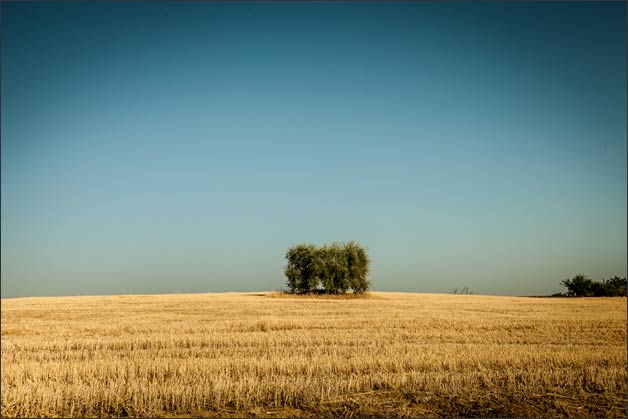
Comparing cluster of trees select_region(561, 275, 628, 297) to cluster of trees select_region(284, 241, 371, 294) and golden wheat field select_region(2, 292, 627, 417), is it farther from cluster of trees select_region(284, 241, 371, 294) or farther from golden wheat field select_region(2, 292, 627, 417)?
golden wheat field select_region(2, 292, 627, 417)

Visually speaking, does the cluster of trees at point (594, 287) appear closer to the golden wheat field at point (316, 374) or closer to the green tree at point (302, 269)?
the green tree at point (302, 269)

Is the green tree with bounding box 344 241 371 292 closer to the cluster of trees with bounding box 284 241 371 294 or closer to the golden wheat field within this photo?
the cluster of trees with bounding box 284 241 371 294

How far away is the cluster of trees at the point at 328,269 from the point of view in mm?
64625

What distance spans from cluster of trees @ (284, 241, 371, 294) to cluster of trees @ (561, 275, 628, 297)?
29.2 meters

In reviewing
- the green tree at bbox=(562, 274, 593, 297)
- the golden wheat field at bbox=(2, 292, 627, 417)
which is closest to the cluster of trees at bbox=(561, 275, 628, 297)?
the green tree at bbox=(562, 274, 593, 297)

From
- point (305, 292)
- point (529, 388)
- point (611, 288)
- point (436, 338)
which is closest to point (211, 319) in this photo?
point (436, 338)

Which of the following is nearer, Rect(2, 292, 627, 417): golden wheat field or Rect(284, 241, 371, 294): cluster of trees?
Rect(2, 292, 627, 417): golden wheat field

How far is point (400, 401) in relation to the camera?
9312 mm

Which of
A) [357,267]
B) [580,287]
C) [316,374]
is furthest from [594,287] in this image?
[316,374]

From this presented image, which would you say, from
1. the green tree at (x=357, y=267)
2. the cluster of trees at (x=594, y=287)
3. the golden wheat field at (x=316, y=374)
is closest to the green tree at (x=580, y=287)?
the cluster of trees at (x=594, y=287)

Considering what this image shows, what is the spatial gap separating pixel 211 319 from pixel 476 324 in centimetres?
1300

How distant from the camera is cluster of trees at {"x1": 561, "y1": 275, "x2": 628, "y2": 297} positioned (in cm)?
6781

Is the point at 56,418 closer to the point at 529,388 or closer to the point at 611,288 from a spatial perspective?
the point at 529,388

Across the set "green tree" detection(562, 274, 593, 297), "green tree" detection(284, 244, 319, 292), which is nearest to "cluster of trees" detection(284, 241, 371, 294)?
"green tree" detection(284, 244, 319, 292)
